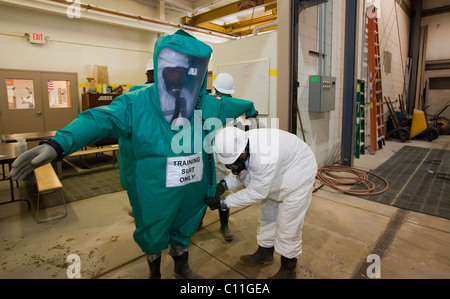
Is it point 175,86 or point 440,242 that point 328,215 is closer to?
point 440,242

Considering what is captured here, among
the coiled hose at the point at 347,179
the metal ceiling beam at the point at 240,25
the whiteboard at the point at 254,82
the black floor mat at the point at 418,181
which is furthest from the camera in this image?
the metal ceiling beam at the point at 240,25

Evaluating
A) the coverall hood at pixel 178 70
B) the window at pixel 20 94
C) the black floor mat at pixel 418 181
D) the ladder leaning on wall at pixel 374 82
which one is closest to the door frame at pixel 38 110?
the window at pixel 20 94

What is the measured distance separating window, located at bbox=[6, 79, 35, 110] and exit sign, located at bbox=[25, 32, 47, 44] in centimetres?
85

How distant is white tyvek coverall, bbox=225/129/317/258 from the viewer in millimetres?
1722

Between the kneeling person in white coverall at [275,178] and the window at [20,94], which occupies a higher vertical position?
the window at [20,94]

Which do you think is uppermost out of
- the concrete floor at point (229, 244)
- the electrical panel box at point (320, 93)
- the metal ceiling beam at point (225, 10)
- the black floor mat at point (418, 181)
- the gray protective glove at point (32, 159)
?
the metal ceiling beam at point (225, 10)

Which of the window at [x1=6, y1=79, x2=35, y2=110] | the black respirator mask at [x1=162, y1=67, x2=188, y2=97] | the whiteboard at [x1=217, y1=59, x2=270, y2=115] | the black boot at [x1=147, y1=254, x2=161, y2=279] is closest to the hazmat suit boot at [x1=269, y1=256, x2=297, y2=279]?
the black boot at [x1=147, y1=254, x2=161, y2=279]

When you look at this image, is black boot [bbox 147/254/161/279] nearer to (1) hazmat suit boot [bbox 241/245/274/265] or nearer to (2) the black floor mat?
(1) hazmat suit boot [bbox 241/245/274/265]

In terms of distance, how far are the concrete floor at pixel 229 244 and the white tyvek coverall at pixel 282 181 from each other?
42 centimetres

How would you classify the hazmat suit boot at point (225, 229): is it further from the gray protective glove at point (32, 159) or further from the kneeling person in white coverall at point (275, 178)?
the gray protective glove at point (32, 159)

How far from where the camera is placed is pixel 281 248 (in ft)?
6.23

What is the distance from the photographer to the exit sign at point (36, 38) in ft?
18.1
